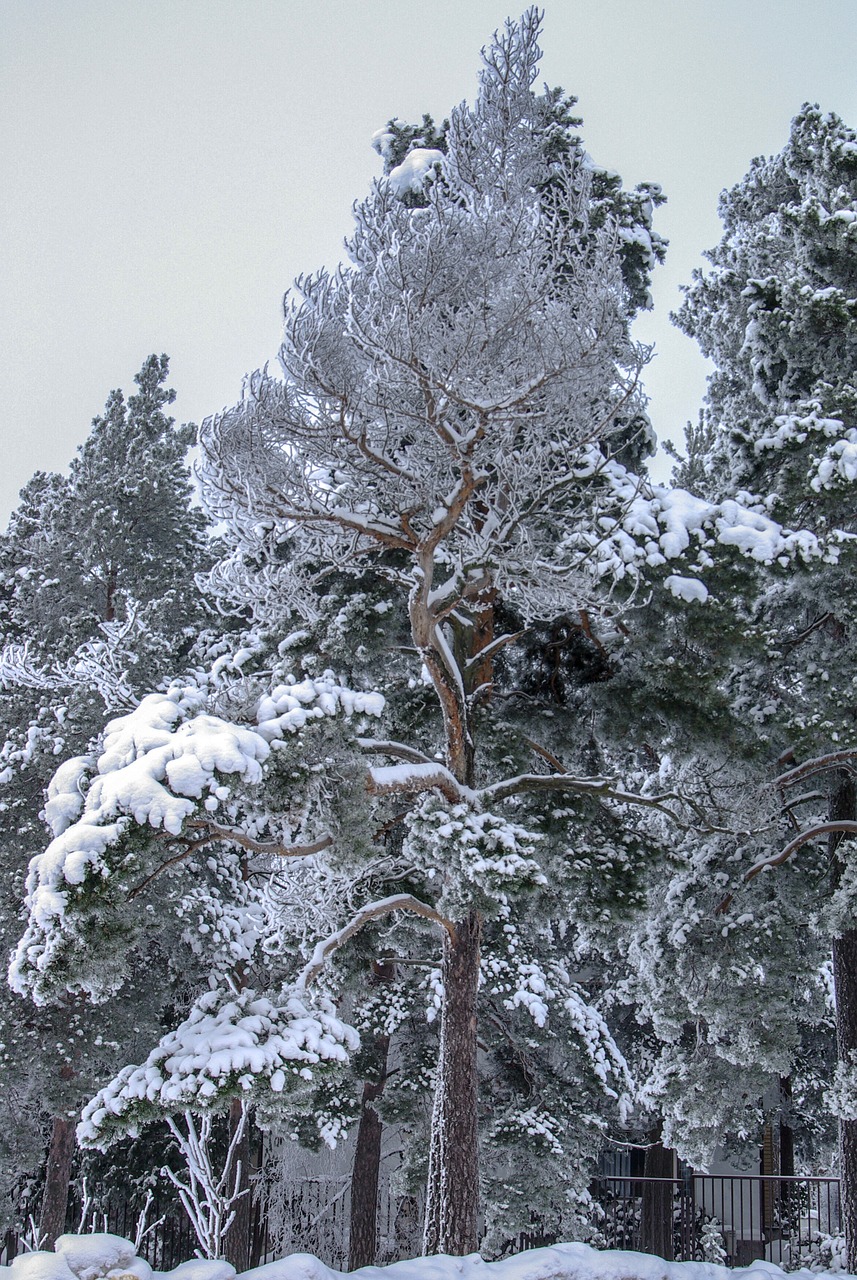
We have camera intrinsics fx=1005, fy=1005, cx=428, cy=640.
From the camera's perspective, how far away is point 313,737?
7426mm

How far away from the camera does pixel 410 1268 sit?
491 cm

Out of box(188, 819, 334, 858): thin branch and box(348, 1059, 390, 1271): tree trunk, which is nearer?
box(188, 819, 334, 858): thin branch

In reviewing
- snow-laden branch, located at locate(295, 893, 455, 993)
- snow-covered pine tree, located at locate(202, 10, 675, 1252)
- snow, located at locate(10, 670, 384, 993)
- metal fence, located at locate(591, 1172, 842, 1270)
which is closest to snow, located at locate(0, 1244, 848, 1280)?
snow, located at locate(10, 670, 384, 993)

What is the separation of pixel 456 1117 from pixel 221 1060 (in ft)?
9.29

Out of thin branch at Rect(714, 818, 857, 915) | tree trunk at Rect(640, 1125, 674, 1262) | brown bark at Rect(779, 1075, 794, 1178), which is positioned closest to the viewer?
thin branch at Rect(714, 818, 857, 915)

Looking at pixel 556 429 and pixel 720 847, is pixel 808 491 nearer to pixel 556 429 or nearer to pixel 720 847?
pixel 556 429

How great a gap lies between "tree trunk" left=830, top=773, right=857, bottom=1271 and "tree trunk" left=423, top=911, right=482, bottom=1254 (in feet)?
14.6

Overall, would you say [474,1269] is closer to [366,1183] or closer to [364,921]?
[364,921]

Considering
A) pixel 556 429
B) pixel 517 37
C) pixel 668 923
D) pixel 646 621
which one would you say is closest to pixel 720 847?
pixel 668 923

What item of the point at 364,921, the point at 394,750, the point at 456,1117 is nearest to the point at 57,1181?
the point at 364,921

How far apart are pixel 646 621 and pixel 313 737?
4038 mm

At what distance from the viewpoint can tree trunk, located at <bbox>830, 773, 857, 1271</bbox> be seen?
1103cm

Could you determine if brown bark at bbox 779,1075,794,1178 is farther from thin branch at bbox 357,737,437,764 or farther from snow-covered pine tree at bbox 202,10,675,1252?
thin branch at bbox 357,737,437,764

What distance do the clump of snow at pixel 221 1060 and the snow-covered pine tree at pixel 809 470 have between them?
19.4 ft
